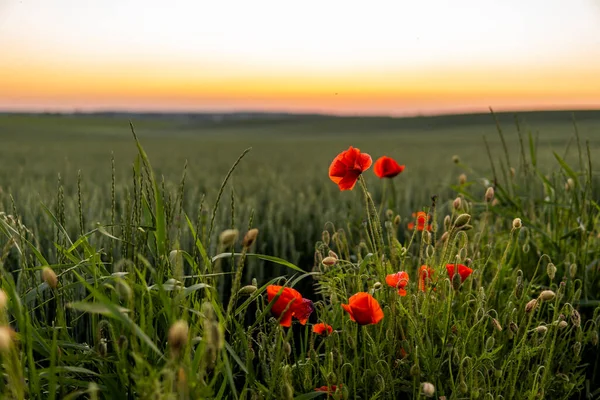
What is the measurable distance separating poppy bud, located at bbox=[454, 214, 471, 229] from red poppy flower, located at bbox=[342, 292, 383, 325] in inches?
11.1

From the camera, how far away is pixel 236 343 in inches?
51.6

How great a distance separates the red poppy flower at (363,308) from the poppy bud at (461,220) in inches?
11.1

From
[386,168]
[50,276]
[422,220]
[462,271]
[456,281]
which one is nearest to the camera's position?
[50,276]

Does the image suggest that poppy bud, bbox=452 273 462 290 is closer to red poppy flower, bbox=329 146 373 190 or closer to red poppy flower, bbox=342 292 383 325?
red poppy flower, bbox=342 292 383 325

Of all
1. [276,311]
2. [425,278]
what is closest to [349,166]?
[425,278]

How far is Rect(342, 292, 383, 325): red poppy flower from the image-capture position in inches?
48.3

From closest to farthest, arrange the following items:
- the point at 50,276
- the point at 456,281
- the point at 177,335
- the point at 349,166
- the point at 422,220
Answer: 1. the point at 177,335
2. the point at 50,276
3. the point at 456,281
4. the point at 349,166
5. the point at 422,220

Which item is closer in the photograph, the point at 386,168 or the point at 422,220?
the point at 422,220

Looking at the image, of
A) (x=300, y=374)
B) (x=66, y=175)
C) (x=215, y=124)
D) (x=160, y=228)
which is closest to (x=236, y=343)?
(x=300, y=374)

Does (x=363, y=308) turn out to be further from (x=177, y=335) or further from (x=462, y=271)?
(x=177, y=335)

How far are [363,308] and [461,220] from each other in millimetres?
313

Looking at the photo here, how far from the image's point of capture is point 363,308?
4.02 ft

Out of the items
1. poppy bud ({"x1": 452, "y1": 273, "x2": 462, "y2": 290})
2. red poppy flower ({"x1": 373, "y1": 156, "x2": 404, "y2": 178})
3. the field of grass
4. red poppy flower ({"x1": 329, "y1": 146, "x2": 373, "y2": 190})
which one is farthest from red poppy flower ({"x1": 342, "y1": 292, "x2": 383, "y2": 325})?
red poppy flower ({"x1": 373, "y1": 156, "x2": 404, "y2": 178})

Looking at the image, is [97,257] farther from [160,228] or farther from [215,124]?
[215,124]
